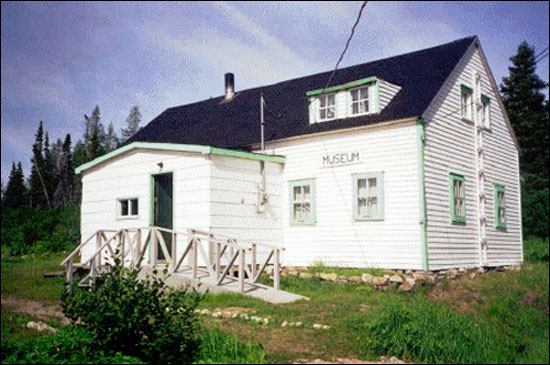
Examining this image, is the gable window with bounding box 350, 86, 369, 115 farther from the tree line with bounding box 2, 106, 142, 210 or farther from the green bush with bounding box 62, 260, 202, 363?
the tree line with bounding box 2, 106, 142, 210

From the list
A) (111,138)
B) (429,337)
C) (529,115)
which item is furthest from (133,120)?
(429,337)

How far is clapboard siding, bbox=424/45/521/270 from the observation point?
1455cm

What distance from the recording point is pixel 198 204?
47.5 feet

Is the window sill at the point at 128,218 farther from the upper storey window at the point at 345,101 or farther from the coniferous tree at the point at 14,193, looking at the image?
the coniferous tree at the point at 14,193

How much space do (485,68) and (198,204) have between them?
1059cm

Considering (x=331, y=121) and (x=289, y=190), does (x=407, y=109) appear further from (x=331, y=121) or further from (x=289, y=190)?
(x=289, y=190)

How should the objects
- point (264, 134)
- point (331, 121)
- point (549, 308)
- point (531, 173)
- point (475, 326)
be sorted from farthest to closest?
point (531, 173) → point (264, 134) → point (331, 121) → point (475, 326) → point (549, 308)

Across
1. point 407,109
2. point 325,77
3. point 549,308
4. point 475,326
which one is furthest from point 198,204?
point 549,308

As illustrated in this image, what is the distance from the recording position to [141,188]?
16016 mm

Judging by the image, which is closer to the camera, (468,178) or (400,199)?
(400,199)

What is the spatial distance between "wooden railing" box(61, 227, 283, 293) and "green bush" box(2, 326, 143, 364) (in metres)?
5.07

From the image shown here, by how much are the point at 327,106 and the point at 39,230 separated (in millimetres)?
15219

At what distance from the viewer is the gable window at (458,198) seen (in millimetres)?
15294

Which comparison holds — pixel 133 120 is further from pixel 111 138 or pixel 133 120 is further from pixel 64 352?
pixel 64 352
